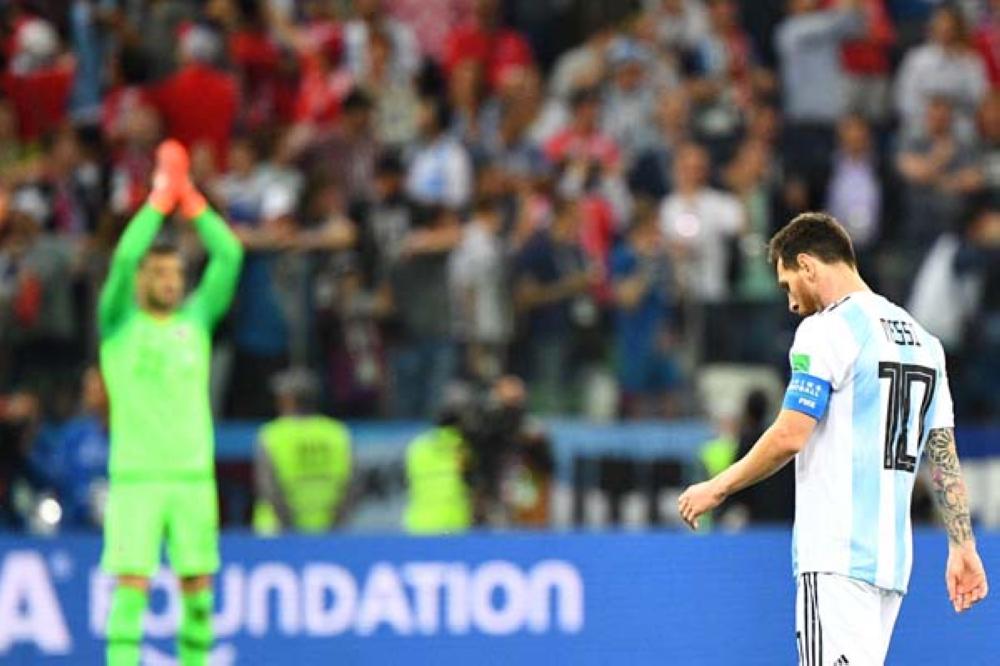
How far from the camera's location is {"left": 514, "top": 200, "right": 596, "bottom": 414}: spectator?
50.0 ft

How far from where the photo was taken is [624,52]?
16.9 meters

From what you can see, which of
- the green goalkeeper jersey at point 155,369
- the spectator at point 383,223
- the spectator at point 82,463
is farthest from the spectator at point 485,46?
the green goalkeeper jersey at point 155,369

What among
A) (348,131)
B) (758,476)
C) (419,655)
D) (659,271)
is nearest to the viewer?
(758,476)

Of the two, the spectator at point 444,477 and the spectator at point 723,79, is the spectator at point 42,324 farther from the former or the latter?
the spectator at point 723,79

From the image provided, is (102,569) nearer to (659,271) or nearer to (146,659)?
(146,659)

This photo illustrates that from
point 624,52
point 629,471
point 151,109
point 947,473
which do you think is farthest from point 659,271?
point 947,473

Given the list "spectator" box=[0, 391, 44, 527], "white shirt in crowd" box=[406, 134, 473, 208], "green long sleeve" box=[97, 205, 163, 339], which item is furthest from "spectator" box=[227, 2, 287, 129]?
"green long sleeve" box=[97, 205, 163, 339]

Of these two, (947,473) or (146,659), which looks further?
A: (146,659)

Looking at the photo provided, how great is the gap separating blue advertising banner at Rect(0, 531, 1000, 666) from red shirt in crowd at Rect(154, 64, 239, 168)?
18.6 feet

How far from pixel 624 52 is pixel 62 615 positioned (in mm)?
7352

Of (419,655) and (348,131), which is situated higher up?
(348,131)

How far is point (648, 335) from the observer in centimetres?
1514

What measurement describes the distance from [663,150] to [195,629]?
7.09 meters

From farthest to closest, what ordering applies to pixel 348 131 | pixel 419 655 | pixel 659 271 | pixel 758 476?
pixel 348 131 < pixel 659 271 < pixel 419 655 < pixel 758 476
